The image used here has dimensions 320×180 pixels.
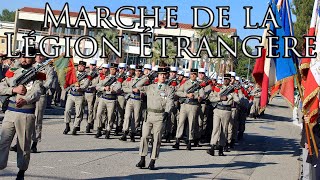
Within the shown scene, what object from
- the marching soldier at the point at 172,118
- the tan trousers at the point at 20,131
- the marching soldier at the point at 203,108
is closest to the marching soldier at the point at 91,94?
the marching soldier at the point at 172,118

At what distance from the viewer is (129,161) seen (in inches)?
400

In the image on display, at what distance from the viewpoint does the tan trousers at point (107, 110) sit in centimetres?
1328

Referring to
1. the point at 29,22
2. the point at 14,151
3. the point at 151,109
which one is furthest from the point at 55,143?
the point at 29,22

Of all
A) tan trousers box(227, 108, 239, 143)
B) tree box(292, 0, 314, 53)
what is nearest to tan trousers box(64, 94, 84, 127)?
tan trousers box(227, 108, 239, 143)

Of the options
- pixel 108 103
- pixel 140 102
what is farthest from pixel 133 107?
pixel 108 103

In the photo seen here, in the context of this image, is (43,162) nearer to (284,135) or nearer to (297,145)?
(297,145)

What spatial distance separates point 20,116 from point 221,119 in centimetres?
637

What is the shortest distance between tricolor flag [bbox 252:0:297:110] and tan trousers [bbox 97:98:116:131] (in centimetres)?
593

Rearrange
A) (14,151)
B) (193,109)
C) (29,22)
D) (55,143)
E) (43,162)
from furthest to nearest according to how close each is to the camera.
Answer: (29,22), (193,109), (55,143), (14,151), (43,162)

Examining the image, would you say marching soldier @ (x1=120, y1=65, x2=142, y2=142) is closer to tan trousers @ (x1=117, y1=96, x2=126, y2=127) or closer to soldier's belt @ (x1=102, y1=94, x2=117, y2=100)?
soldier's belt @ (x1=102, y1=94, x2=117, y2=100)

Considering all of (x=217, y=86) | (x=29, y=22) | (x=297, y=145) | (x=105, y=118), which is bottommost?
(x=297, y=145)

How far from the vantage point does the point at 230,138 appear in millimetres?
14094

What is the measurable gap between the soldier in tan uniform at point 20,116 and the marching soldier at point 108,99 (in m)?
5.75

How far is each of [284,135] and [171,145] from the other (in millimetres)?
8223
